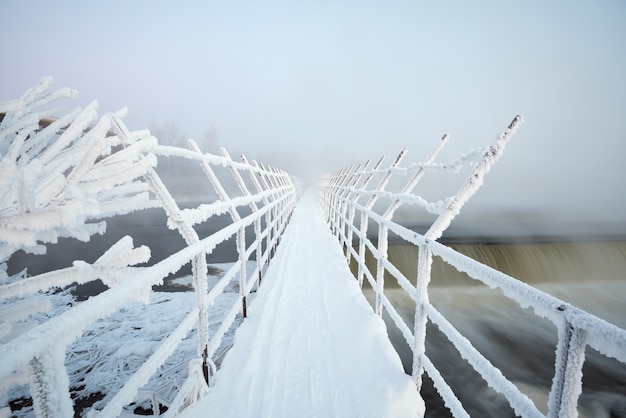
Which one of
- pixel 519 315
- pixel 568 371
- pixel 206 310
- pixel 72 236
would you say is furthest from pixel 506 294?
pixel 519 315

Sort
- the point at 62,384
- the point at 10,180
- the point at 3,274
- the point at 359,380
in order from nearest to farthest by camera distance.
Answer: the point at 62,384 → the point at 10,180 → the point at 3,274 → the point at 359,380

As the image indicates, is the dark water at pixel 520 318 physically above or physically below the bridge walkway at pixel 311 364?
below

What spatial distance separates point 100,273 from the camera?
1.10 metres

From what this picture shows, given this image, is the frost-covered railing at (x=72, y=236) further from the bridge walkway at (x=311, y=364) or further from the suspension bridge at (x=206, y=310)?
the bridge walkway at (x=311, y=364)

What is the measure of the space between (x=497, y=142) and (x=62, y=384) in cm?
206

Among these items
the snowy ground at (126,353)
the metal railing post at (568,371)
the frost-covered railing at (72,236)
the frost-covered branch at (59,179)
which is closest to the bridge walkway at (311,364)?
the frost-covered railing at (72,236)

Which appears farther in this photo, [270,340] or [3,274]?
[270,340]

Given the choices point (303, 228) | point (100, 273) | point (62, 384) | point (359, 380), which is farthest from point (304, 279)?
point (303, 228)

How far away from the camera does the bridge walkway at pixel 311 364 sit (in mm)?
1701

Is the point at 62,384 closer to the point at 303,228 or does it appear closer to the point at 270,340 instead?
the point at 270,340

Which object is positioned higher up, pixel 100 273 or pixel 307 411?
pixel 100 273

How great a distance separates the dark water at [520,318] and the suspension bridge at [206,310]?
4498mm

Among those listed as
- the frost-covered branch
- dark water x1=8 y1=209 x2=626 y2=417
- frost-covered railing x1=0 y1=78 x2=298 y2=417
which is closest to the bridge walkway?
frost-covered railing x1=0 y1=78 x2=298 y2=417

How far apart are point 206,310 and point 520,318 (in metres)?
12.7
